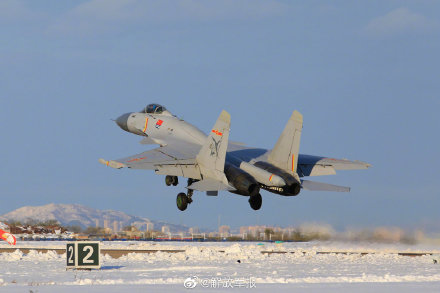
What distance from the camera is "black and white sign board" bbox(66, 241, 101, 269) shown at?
129ft

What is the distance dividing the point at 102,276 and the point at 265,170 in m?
10.00

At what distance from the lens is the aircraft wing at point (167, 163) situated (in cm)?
4097

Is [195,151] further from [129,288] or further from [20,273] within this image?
[129,288]

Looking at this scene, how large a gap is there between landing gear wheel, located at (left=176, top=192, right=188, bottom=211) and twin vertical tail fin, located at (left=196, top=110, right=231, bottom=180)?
2625 mm

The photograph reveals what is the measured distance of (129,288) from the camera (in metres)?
28.9

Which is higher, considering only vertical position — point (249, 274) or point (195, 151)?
point (195, 151)

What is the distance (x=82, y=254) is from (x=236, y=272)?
8143 mm

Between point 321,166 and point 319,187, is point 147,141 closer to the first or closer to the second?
point 321,166

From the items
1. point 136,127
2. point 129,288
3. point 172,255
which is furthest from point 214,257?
point 129,288

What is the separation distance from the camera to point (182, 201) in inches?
1649

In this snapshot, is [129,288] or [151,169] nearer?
[129,288]

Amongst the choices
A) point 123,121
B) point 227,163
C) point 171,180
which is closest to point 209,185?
point 227,163

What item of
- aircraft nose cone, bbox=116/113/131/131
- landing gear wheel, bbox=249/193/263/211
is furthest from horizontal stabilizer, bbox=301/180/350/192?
aircraft nose cone, bbox=116/113/131/131

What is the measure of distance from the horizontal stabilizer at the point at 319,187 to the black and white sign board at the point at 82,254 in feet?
37.2
